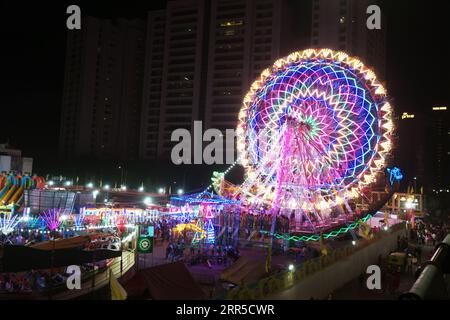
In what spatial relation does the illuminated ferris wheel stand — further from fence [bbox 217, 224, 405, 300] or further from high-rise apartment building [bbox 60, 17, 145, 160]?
high-rise apartment building [bbox 60, 17, 145, 160]

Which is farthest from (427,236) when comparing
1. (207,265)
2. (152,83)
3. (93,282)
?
(152,83)

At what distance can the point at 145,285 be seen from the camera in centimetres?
1200

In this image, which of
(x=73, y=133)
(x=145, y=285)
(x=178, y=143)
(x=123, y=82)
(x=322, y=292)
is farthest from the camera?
(x=123, y=82)

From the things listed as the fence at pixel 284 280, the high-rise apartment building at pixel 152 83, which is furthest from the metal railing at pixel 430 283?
the high-rise apartment building at pixel 152 83

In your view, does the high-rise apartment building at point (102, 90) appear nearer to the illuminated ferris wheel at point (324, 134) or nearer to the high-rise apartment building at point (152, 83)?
the high-rise apartment building at point (152, 83)

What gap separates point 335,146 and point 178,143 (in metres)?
56.7

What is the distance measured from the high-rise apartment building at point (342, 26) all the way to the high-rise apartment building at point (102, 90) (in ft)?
148

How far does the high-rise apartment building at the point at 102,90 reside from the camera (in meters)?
91.2

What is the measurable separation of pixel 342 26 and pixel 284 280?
70.5 metres

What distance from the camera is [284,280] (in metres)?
11.8

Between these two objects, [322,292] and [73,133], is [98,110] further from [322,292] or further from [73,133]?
[322,292]

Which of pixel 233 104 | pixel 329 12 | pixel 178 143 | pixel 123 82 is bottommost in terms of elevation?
pixel 178 143

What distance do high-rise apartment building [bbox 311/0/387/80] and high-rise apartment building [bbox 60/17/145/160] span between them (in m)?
45.0

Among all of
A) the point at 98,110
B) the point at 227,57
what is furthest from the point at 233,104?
the point at 98,110
